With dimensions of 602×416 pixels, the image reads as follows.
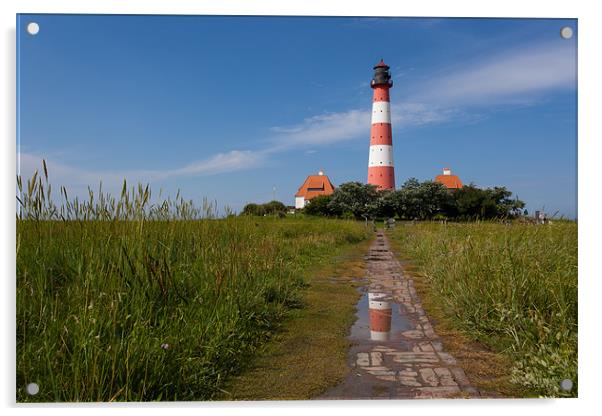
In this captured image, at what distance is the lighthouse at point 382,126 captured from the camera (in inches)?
135

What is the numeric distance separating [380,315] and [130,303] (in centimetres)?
246

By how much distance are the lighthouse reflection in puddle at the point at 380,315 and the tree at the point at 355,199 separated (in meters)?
0.97

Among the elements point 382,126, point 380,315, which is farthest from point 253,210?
point 380,315

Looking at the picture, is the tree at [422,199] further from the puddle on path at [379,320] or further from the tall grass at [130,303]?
the tall grass at [130,303]

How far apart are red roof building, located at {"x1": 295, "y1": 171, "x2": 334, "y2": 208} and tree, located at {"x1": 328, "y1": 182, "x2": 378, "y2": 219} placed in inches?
5.8

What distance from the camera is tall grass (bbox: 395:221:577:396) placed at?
286cm

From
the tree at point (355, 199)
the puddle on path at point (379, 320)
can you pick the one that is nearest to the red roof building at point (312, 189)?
the tree at point (355, 199)

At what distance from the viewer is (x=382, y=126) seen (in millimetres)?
3486

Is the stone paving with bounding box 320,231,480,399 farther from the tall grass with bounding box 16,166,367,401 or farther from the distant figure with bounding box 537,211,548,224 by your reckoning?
the distant figure with bounding box 537,211,548,224

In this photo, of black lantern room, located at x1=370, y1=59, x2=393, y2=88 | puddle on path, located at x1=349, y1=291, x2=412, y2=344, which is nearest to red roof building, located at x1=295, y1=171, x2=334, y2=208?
black lantern room, located at x1=370, y1=59, x2=393, y2=88

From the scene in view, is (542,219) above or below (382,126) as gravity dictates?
below

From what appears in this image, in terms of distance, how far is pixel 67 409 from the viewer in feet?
8.37

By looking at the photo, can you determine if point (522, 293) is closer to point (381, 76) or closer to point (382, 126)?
point (382, 126)
